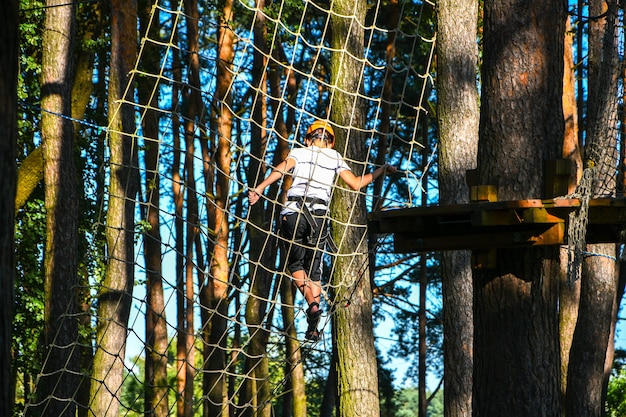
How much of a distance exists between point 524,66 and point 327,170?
1.71 meters

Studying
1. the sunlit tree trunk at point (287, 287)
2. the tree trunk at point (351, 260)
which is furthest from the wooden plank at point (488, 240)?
the sunlit tree trunk at point (287, 287)

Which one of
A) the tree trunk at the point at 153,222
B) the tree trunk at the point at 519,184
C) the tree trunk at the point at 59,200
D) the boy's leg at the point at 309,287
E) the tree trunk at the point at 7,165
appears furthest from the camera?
the tree trunk at the point at 153,222

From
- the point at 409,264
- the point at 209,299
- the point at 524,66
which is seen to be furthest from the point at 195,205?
the point at 524,66

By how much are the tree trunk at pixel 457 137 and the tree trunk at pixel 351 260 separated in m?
0.54

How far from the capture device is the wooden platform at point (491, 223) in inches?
163

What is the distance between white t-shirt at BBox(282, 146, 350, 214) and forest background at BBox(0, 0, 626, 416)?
0.39 ft

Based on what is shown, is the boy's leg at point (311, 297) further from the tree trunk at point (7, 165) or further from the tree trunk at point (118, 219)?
the tree trunk at point (7, 165)

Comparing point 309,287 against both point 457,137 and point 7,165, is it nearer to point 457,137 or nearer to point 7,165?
point 457,137

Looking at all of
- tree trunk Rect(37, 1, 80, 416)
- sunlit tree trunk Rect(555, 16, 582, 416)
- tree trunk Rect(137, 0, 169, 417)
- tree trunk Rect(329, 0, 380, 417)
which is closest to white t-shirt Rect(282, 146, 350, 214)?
tree trunk Rect(329, 0, 380, 417)

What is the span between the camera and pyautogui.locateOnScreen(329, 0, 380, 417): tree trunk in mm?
6395

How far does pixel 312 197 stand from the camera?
6016 mm

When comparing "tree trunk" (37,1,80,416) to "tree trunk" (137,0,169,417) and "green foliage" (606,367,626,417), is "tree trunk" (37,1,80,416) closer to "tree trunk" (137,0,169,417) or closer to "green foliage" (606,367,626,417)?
"tree trunk" (137,0,169,417)

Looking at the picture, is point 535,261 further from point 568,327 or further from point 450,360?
point 568,327

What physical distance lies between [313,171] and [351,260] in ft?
2.53
